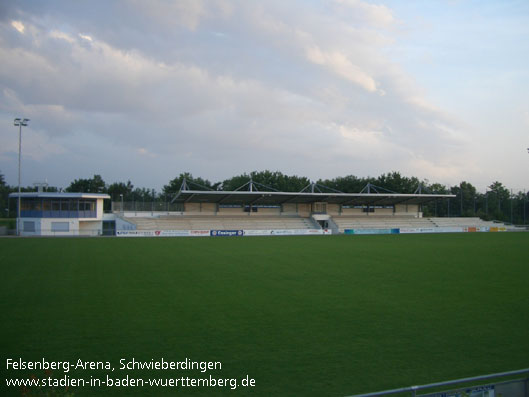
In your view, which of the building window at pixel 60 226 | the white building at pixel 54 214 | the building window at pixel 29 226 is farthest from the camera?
the building window at pixel 60 226

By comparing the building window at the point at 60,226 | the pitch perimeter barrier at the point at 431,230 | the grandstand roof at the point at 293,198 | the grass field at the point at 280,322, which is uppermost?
the grandstand roof at the point at 293,198

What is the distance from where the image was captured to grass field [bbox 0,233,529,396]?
7500mm

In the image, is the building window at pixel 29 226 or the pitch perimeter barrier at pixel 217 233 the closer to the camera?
the pitch perimeter barrier at pixel 217 233

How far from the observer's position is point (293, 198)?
5909 cm

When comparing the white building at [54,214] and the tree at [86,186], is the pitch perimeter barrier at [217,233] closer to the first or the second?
the white building at [54,214]

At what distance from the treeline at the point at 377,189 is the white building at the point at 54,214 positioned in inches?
576

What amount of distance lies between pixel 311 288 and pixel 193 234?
3580 centimetres

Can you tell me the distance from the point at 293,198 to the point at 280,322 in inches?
1919

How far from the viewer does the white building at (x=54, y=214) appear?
47.2 metres

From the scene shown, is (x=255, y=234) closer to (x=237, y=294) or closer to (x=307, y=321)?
(x=237, y=294)

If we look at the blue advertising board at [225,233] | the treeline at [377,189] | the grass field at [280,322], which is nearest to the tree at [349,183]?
the treeline at [377,189]

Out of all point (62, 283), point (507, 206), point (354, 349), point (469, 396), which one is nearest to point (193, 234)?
point (62, 283)

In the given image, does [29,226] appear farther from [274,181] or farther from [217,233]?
[274,181]

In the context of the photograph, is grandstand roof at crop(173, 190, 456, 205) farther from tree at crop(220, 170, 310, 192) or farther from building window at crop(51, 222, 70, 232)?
tree at crop(220, 170, 310, 192)
